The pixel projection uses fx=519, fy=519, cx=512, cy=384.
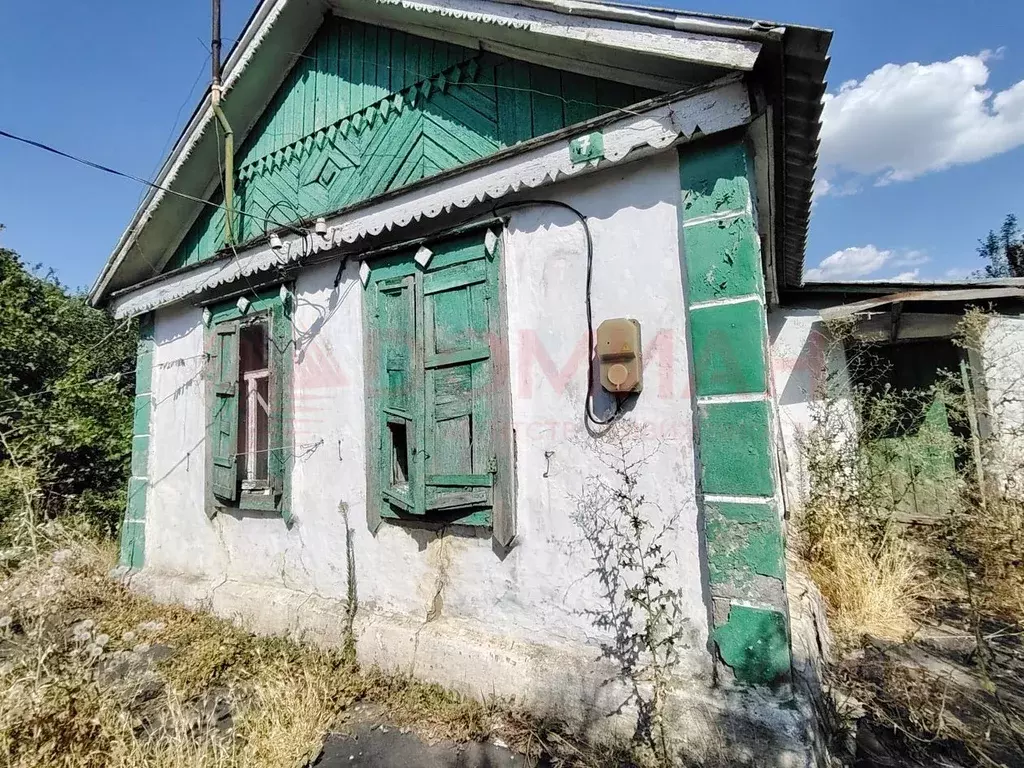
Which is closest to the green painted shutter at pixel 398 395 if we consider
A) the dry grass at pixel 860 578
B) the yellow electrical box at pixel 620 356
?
the yellow electrical box at pixel 620 356

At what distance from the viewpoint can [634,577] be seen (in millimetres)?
2855

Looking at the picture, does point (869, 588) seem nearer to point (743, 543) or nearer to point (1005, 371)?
point (743, 543)

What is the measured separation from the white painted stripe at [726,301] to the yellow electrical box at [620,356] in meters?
0.34

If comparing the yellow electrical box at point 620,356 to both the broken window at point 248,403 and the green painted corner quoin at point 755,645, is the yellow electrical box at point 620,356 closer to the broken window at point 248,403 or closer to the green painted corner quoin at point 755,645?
the green painted corner quoin at point 755,645

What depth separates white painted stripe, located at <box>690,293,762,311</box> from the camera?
2635 mm

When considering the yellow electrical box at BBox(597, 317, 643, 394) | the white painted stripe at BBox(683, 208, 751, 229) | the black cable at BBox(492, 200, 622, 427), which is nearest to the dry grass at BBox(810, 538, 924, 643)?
the black cable at BBox(492, 200, 622, 427)

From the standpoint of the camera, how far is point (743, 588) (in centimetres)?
255

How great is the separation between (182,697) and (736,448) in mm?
3730

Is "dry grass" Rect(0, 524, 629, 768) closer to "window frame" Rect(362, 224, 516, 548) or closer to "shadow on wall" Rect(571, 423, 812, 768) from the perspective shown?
"shadow on wall" Rect(571, 423, 812, 768)

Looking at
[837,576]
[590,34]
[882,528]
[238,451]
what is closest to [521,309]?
[590,34]

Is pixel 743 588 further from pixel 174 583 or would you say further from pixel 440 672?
pixel 174 583

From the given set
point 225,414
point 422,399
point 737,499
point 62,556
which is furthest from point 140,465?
point 737,499

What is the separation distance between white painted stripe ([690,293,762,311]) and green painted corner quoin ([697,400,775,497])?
1.69ft

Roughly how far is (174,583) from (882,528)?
261 inches
